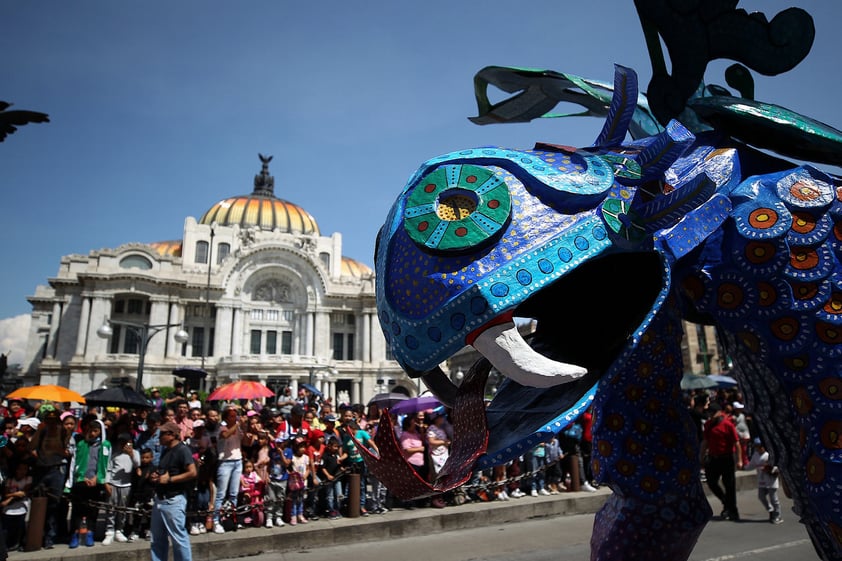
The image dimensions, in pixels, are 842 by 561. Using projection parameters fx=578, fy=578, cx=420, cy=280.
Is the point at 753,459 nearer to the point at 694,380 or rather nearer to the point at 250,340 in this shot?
the point at 694,380

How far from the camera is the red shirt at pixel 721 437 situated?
8609mm

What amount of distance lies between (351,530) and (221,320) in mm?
40196

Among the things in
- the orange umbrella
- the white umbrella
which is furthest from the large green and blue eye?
the white umbrella

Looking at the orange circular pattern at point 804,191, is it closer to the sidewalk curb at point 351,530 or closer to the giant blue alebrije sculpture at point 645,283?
the giant blue alebrije sculpture at point 645,283

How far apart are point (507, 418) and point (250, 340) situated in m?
47.7

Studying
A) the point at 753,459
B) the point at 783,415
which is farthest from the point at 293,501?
the point at 783,415

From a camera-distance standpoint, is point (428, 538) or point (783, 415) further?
point (428, 538)

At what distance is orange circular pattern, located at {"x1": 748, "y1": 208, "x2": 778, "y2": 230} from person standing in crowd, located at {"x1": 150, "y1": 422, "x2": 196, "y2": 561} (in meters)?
5.67

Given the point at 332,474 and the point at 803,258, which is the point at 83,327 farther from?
the point at 803,258

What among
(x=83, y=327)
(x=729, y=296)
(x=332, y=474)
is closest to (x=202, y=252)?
(x=83, y=327)

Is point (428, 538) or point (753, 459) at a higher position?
point (753, 459)

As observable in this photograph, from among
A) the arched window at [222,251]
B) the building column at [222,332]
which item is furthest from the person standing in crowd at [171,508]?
the arched window at [222,251]

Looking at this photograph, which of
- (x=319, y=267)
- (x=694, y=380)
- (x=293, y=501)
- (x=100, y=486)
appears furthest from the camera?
(x=319, y=267)

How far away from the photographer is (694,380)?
61.1 ft
